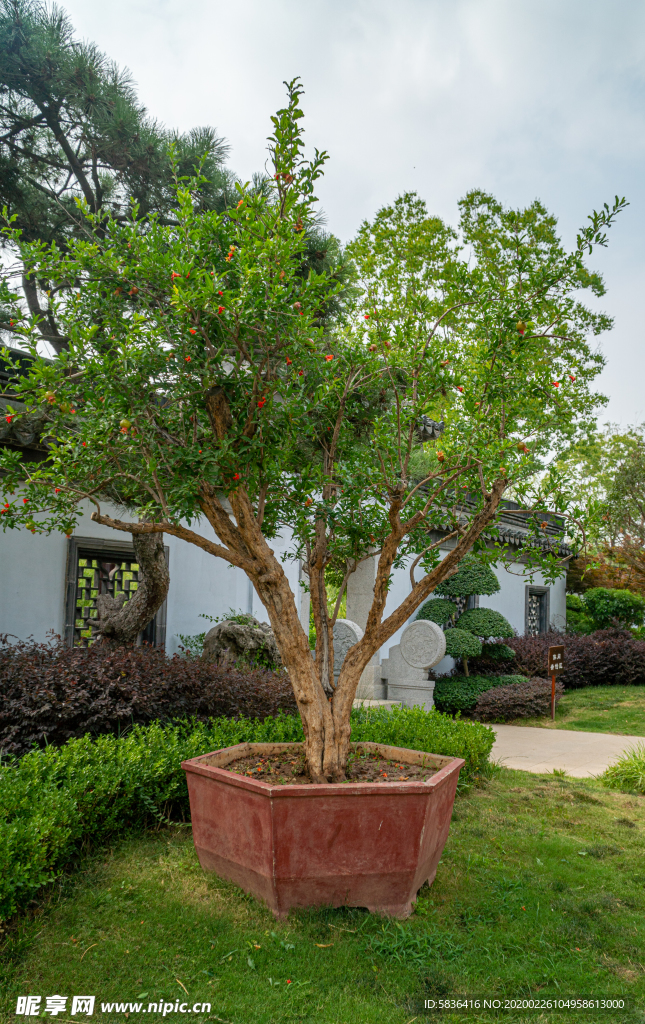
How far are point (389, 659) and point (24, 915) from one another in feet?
21.5

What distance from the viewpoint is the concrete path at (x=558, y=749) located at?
254 inches

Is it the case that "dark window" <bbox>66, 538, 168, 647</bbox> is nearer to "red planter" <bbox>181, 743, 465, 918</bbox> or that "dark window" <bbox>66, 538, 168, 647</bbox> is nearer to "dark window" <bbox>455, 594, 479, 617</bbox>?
"red planter" <bbox>181, 743, 465, 918</bbox>

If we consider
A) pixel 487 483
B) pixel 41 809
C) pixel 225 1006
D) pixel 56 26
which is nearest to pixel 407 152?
pixel 56 26

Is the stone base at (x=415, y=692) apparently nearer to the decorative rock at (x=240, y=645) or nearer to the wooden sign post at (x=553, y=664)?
the wooden sign post at (x=553, y=664)

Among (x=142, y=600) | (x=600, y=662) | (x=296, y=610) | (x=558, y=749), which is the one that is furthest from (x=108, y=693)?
(x=600, y=662)

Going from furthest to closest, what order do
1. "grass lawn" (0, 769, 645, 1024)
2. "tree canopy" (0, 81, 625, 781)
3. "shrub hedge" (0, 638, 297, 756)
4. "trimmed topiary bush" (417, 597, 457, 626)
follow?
"trimmed topiary bush" (417, 597, 457, 626) < "shrub hedge" (0, 638, 297, 756) < "tree canopy" (0, 81, 625, 781) < "grass lawn" (0, 769, 645, 1024)

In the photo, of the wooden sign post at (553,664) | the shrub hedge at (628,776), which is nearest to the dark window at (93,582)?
the shrub hedge at (628,776)

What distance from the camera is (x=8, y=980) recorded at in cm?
240

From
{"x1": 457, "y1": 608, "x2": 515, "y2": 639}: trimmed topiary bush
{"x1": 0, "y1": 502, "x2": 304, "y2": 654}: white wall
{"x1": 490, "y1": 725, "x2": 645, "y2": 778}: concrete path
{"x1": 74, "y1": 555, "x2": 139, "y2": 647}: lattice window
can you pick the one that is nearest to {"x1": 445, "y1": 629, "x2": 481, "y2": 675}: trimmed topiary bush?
{"x1": 457, "y1": 608, "x2": 515, "y2": 639}: trimmed topiary bush

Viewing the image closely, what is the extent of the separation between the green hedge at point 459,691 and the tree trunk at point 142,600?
4.72m

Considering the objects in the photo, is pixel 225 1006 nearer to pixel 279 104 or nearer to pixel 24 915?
pixel 24 915

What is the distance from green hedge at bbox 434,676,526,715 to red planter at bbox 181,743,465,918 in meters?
6.33

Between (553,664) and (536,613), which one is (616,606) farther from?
(553,664)

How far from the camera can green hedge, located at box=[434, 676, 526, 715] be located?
9.19 metres
